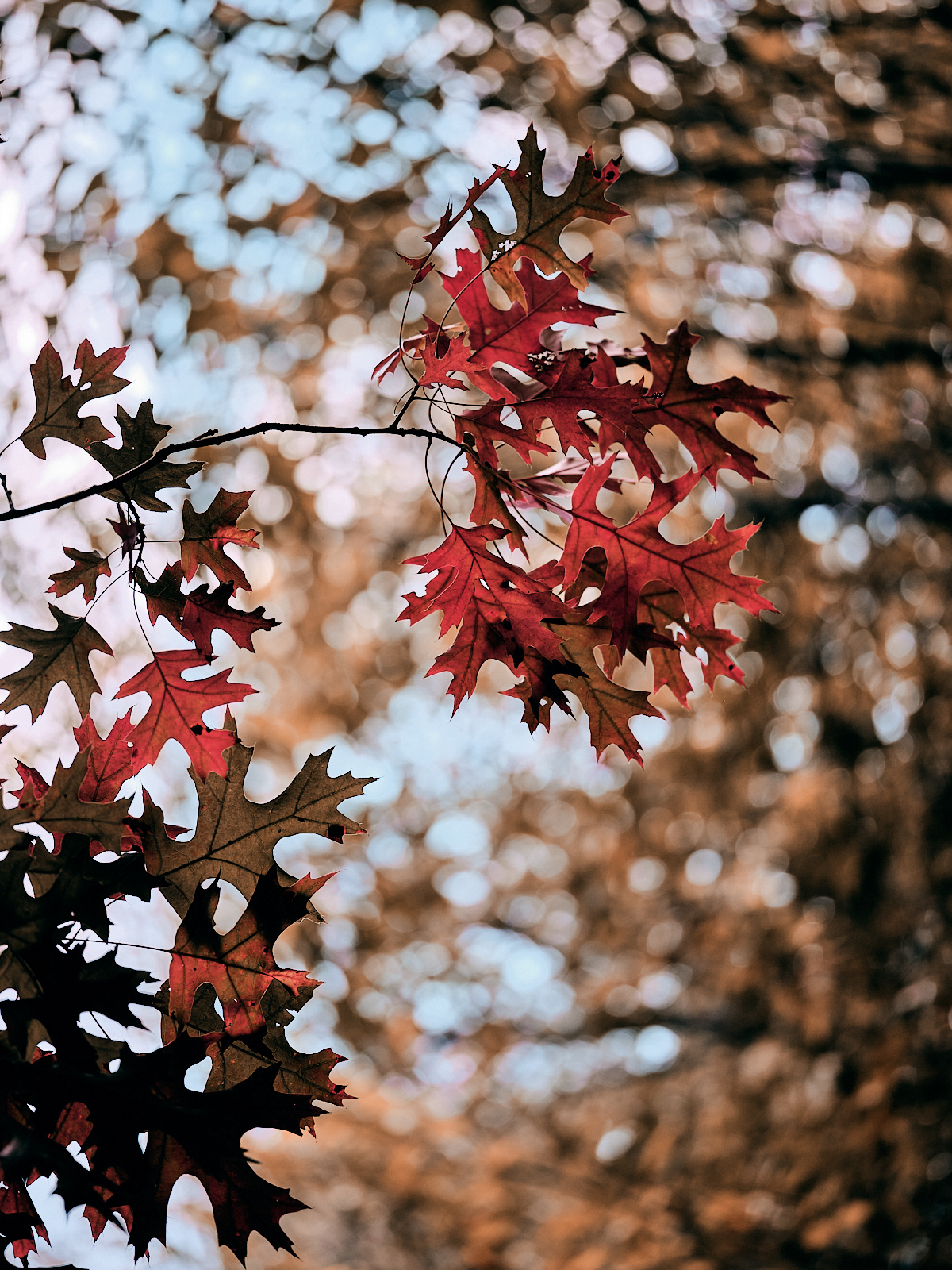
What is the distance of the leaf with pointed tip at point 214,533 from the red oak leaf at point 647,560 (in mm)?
318

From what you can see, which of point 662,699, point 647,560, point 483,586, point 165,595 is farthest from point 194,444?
point 662,699

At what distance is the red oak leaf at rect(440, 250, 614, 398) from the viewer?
829 mm

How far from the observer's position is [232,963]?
710 millimetres

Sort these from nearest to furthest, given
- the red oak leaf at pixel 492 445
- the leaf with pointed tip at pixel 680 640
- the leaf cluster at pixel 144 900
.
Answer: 1. the leaf cluster at pixel 144 900
2. the red oak leaf at pixel 492 445
3. the leaf with pointed tip at pixel 680 640

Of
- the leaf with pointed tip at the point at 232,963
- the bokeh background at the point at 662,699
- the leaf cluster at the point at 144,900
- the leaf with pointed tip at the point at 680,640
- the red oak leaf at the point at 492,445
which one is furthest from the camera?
the bokeh background at the point at 662,699

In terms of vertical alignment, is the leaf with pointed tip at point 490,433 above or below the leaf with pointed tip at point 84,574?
above

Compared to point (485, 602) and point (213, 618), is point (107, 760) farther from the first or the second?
point (485, 602)

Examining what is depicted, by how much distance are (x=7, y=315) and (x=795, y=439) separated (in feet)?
8.88

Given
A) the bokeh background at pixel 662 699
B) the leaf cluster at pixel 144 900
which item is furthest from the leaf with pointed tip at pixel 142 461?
the bokeh background at pixel 662 699

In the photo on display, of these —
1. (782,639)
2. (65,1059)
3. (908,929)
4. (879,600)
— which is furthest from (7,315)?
(908,929)

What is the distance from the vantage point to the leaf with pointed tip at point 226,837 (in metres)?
0.74

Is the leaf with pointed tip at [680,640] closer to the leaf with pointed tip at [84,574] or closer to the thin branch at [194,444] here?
the thin branch at [194,444]

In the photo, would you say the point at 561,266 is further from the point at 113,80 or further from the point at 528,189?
the point at 113,80

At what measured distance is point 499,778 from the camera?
156 inches
